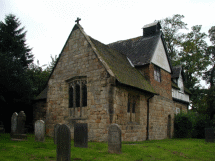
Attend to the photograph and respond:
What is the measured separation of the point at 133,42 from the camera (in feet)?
75.4

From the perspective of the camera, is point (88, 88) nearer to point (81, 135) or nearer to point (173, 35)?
point (81, 135)

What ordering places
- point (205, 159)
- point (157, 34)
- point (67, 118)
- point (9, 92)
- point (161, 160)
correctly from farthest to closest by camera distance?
point (157, 34), point (9, 92), point (67, 118), point (205, 159), point (161, 160)

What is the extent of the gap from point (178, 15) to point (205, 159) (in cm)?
3388

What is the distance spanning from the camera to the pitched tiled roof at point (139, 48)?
63.1 ft

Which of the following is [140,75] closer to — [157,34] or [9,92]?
[157,34]

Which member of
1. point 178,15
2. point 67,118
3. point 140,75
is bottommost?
point 67,118

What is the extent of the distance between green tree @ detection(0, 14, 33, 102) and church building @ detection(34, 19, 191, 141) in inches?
89.6

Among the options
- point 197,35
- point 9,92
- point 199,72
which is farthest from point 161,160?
point 197,35

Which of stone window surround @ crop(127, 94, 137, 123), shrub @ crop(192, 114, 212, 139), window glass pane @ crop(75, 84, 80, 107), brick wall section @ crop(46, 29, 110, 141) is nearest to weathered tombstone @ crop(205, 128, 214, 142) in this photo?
stone window surround @ crop(127, 94, 137, 123)

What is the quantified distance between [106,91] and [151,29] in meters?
12.1

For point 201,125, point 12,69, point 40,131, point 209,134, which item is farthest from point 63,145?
point 201,125

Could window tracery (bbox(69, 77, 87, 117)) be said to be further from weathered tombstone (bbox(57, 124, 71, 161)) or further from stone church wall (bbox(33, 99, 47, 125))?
weathered tombstone (bbox(57, 124, 71, 161))

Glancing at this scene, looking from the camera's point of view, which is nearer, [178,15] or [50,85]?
[50,85]

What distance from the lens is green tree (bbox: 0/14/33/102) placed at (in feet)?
55.6
